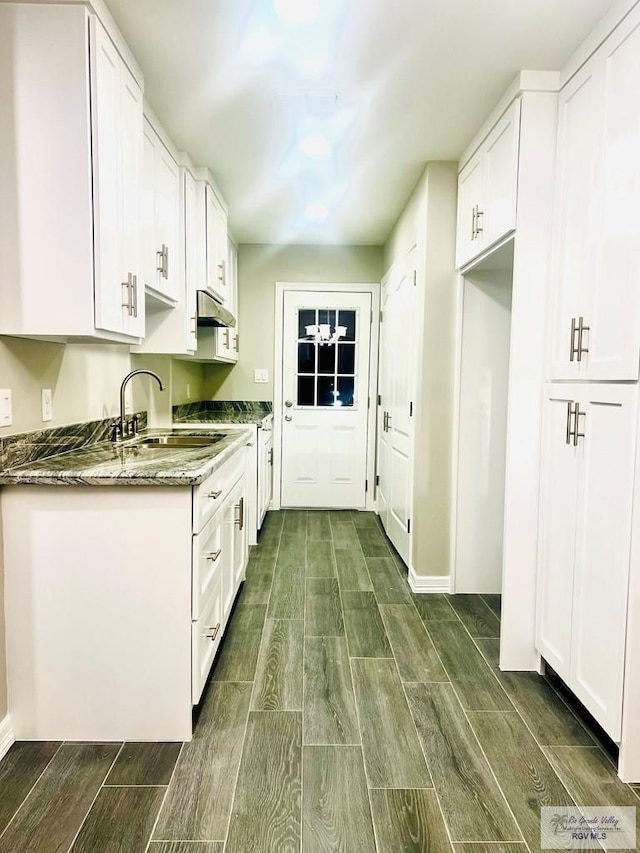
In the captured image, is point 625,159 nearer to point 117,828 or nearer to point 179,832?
point 179,832

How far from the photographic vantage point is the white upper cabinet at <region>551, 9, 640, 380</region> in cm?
155

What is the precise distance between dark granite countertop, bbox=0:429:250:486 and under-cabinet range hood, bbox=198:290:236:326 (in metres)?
0.98

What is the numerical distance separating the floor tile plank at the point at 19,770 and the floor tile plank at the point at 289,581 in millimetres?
1160

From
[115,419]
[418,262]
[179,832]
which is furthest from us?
[418,262]

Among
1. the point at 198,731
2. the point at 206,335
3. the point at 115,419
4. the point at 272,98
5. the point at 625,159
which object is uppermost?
the point at 272,98

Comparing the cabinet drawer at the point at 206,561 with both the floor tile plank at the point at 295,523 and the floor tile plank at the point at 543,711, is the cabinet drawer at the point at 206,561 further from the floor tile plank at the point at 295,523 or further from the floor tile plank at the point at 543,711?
the floor tile plank at the point at 295,523

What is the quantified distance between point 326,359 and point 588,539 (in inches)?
129

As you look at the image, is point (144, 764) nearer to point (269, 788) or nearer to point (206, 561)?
point (269, 788)

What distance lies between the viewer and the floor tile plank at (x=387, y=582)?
2.90 metres

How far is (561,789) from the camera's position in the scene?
1535 millimetres

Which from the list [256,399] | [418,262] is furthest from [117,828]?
[256,399]

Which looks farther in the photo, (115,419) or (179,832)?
(115,419)

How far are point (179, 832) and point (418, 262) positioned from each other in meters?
2.85

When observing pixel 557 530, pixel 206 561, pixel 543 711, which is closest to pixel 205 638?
pixel 206 561
